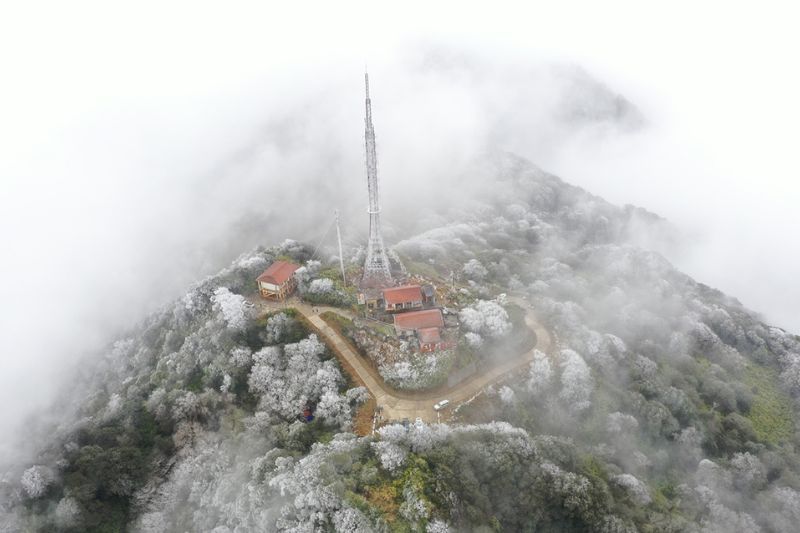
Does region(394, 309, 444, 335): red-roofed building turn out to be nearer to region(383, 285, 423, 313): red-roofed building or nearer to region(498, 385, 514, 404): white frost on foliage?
region(383, 285, 423, 313): red-roofed building

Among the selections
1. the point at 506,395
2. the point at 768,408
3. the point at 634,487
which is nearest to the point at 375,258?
the point at 506,395

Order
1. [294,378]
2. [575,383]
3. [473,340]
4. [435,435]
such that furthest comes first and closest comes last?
1. [473,340]
2. [575,383]
3. [294,378]
4. [435,435]

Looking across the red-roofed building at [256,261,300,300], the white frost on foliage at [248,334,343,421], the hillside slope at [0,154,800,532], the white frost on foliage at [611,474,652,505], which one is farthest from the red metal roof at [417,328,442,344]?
the white frost on foliage at [611,474,652,505]

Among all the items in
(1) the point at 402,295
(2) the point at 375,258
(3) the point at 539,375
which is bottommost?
(3) the point at 539,375

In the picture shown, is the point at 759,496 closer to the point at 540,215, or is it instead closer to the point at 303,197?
the point at 540,215

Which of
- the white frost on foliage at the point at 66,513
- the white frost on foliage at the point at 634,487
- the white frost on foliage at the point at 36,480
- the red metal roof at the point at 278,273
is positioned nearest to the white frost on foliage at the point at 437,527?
the white frost on foliage at the point at 634,487

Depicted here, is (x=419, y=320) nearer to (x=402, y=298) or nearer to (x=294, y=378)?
(x=402, y=298)

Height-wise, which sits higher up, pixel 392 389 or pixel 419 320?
pixel 419 320
